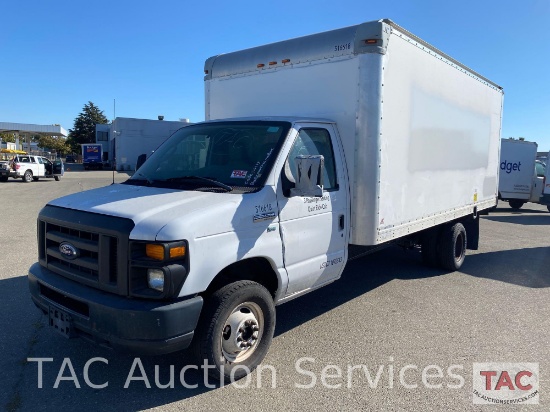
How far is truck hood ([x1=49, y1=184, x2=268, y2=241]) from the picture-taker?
2.96 meters

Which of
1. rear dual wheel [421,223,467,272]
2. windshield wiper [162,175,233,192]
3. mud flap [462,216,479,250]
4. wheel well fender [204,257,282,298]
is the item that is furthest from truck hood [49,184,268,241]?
mud flap [462,216,479,250]

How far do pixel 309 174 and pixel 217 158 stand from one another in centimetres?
107

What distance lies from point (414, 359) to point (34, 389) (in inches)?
127

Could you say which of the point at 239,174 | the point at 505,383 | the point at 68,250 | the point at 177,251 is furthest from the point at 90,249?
the point at 505,383

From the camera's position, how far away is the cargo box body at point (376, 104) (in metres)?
4.39

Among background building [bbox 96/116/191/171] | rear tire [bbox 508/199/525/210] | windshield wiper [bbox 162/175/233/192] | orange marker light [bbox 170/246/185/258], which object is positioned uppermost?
background building [bbox 96/116/191/171]

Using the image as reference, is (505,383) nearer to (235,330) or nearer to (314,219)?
(314,219)

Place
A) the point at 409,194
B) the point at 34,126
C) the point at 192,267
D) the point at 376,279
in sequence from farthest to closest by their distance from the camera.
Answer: the point at 34,126 → the point at 376,279 → the point at 409,194 → the point at 192,267

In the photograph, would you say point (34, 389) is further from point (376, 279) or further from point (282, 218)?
point (376, 279)

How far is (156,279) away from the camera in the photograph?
296cm

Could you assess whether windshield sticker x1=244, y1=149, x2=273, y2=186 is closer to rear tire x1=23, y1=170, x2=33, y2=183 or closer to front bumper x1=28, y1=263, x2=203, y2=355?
front bumper x1=28, y1=263, x2=203, y2=355

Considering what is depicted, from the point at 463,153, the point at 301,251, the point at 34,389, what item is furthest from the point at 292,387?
the point at 463,153

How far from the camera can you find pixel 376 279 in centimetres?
658

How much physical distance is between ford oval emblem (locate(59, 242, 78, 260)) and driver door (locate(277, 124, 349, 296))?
65.9 inches
